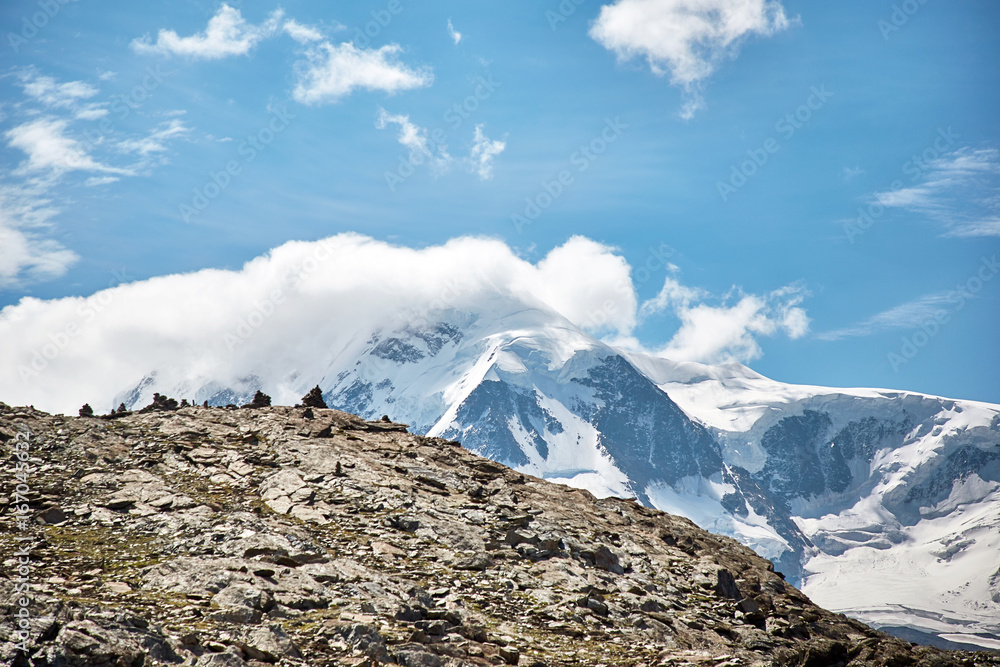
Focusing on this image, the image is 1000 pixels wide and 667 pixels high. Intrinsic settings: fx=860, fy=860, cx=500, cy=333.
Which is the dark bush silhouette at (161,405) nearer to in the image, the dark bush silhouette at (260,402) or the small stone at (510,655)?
the dark bush silhouette at (260,402)

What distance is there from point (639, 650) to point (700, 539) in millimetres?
16919

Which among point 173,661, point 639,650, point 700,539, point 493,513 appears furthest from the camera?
point 700,539

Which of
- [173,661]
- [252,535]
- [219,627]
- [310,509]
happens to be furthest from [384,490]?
[173,661]

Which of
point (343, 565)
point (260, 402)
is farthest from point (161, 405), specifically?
point (343, 565)

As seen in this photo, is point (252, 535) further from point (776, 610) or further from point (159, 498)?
point (776, 610)

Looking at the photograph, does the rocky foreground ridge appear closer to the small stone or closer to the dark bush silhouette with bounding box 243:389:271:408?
the small stone

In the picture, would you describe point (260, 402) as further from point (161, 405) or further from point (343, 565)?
point (343, 565)

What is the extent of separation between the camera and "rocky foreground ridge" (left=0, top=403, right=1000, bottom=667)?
1051 inches

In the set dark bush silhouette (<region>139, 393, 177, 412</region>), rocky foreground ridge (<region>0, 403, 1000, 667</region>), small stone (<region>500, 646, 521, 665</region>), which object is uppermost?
dark bush silhouette (<region>139, 393, 177, 412</region>)

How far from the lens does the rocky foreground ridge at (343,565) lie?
26688mm

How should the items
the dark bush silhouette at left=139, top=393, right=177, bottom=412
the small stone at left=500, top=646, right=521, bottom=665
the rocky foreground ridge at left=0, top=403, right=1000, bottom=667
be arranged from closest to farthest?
the rocky foreground ridge at left=0, top=403, right=1000, bottom=667 < the small stone at left=500, top=646, right=521, bottom=665 < the dark bush silhouette at left=139, top=393, right=177, bottom=412

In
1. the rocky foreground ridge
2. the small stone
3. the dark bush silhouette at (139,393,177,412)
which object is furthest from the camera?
the dark bush silhouette at (139,393,177,412)

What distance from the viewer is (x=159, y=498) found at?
38562 millimetres

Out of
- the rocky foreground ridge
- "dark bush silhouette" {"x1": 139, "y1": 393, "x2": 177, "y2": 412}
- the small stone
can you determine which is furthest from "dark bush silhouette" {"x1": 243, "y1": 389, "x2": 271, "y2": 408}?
the small stone
